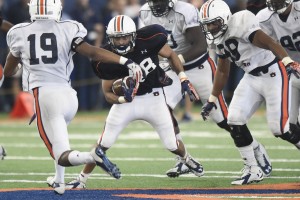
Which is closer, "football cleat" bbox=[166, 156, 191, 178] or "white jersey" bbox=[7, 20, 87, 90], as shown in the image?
"white jersey" bbox=[7, 20, 87, 90]

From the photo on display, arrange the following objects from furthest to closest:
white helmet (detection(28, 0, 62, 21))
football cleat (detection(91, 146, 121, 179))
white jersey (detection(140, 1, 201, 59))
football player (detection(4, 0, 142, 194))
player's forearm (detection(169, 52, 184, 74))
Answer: white jersey (detection(140, 1, 201, 59)) < player's forearm (detection(169, 52, 184, 74)) < white helmet (detection(28, 0, 62, 21)) < football player (detection(4, 0, 142, 194)) < football cleat (detection(91, 146, 121, 179))

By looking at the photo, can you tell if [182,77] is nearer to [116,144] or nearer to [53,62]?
[53,62]

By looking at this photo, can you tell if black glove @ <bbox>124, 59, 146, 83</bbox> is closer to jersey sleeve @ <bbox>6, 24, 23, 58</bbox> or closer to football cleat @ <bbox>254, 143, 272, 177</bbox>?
jersey sleeve @ <bbox>6, 24, 23, 58</bbox>

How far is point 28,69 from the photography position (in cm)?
716

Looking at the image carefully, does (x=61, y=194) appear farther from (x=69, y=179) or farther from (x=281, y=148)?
(x=281, y=148)

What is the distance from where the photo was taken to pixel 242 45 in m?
7.77

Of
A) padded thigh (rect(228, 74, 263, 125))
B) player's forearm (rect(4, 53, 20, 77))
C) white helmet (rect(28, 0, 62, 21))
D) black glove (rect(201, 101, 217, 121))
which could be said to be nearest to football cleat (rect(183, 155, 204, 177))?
black glove (rect(201, 101, 217, 121))

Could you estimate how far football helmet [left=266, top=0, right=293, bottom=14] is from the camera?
7844 mm

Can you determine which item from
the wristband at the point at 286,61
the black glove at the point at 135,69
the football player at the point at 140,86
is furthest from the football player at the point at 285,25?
the black glove at the point at 135,69

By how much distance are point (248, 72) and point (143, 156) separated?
237 cm

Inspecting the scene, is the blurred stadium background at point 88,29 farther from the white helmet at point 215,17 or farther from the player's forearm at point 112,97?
the player's forearm at point 112,97

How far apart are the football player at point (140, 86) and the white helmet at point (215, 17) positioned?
347 millimetres

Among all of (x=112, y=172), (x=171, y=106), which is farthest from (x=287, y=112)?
(x=112, y=172)

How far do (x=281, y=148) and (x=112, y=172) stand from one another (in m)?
4.19
